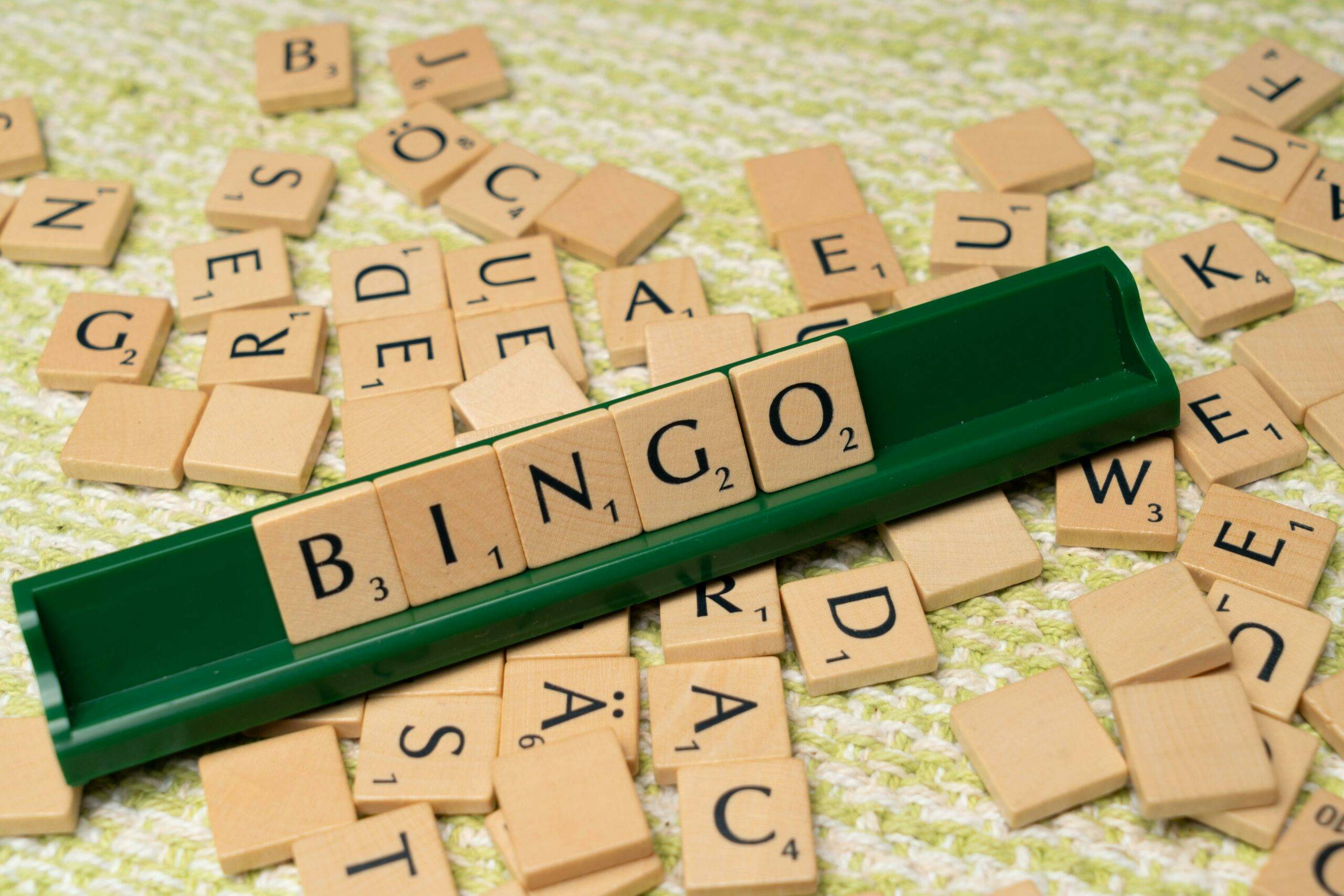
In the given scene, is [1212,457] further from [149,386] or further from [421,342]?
[149,386]

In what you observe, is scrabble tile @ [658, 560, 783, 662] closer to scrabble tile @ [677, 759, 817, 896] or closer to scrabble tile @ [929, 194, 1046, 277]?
scrabble tile @ [677, 759, 817, 896]

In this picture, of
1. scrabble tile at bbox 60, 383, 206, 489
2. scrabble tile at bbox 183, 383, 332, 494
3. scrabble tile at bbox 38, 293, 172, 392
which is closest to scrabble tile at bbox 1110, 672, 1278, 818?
scrabble tile at bbox 183, 383, 332, 494

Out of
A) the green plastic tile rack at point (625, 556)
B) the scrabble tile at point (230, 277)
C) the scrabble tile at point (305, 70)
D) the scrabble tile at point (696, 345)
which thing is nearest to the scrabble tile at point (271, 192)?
the scrabble tile at point (230, 277)

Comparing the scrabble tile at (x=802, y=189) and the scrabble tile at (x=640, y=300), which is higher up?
the scrabble tile at (x=802, y=189)

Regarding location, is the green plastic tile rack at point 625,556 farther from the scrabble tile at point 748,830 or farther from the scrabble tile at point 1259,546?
the scrabble tile at point 748,830

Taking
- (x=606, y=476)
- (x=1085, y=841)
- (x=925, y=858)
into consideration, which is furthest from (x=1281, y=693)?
(x=606, y=476)

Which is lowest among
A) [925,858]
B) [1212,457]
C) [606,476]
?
[925,858]

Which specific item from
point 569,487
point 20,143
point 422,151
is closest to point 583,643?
point 569,487
